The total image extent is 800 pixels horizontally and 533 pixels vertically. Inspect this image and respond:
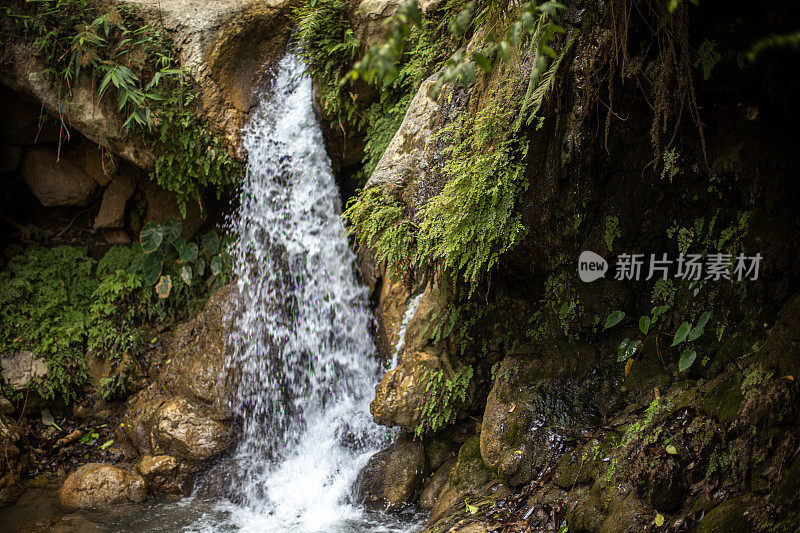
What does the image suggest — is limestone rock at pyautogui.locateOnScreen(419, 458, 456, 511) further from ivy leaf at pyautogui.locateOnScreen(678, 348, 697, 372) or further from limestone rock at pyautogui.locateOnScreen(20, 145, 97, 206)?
limestone rock at pyautogui.locateOnScreen(20, 145, 97, 206)

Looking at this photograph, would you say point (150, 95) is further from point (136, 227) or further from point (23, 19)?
point (136, 227)

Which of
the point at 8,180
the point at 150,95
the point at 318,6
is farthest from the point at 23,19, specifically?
the point at 318,6

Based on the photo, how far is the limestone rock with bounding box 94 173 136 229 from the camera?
7496 mm

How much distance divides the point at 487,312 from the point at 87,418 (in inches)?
219

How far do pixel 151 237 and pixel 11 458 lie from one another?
2.98 metres

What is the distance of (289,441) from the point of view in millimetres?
5969

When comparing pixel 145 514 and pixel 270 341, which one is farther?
pixel 270 341

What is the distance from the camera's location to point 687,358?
323 centimetres

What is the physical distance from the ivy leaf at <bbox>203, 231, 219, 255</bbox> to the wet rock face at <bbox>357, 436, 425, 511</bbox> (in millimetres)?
3752

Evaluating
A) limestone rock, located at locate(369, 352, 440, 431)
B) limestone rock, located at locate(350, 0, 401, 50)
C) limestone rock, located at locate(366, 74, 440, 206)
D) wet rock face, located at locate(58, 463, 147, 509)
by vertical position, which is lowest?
wet rock face, located at locate(58, 463, 147, 509)

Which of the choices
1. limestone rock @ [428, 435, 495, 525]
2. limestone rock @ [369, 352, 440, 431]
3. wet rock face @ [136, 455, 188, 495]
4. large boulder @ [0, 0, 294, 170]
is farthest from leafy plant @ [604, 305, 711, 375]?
large boulder @ [0, 0, 294, 170]

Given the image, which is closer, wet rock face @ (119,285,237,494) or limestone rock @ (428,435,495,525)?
limestone rock @ (428,435,495,525)

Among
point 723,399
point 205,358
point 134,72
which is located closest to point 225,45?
point 134,72

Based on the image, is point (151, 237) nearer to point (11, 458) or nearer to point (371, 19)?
point (11, 458)
